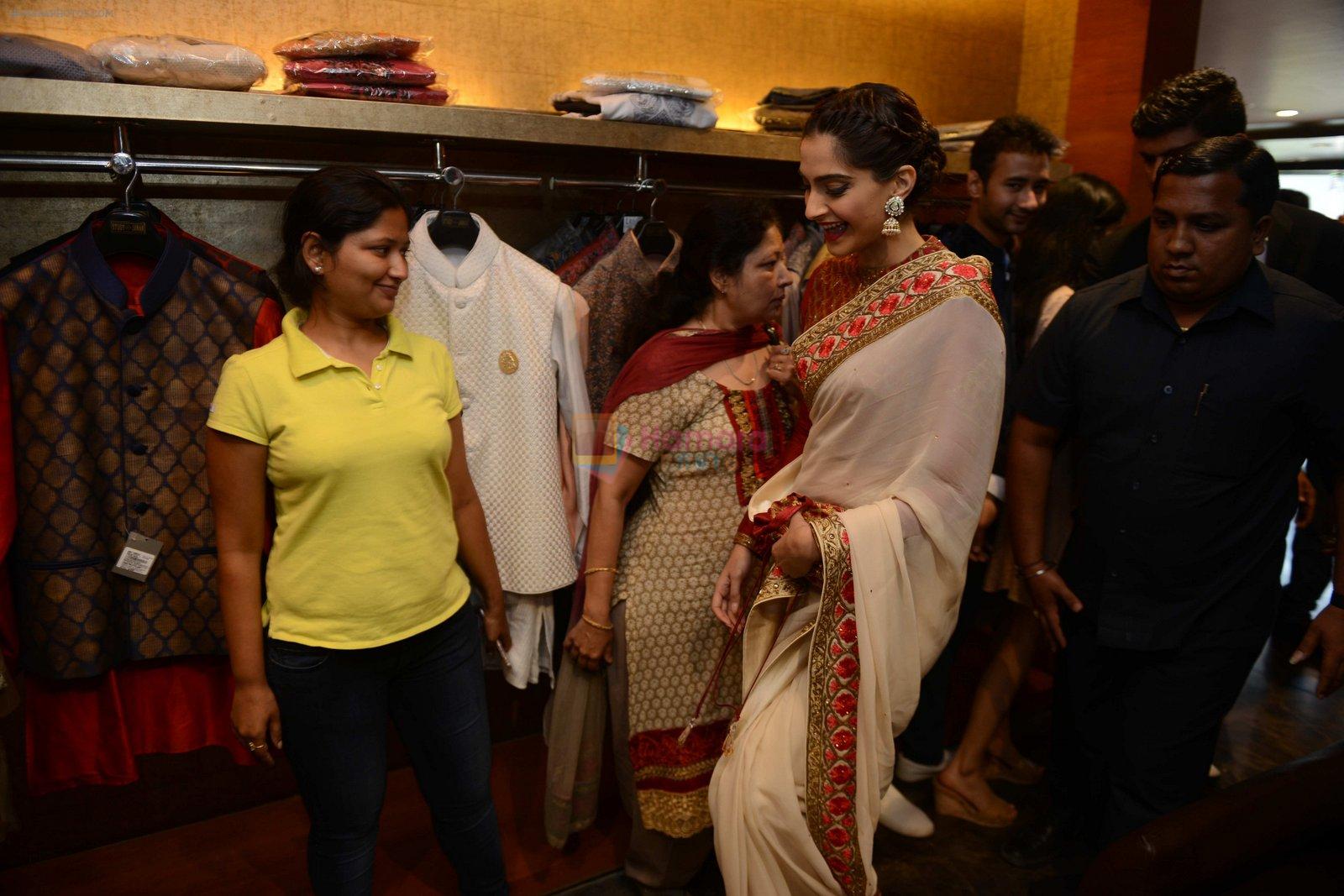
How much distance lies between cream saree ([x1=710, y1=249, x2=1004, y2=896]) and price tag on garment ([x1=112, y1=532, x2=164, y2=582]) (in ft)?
4.10

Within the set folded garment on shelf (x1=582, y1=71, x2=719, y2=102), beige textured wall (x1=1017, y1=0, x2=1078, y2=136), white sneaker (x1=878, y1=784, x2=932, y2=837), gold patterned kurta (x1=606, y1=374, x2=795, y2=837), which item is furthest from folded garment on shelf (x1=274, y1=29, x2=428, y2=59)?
beige textured wall (x1=1017, y1=0, x2=1078, y2=136)

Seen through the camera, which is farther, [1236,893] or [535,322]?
[535,322]

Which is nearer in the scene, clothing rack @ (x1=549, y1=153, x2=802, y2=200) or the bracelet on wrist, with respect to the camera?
the bracelet on wrist

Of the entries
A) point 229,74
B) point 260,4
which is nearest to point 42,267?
point 229,74

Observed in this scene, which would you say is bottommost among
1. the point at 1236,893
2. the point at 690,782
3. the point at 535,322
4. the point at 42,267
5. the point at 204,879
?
the point at 204,879

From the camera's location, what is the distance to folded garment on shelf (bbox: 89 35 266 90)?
5.79 feet

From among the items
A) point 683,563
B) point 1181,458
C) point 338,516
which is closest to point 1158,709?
point 1181,458

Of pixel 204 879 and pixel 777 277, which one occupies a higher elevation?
pixel 777 277

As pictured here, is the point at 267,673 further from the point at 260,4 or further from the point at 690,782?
the point at 260,4

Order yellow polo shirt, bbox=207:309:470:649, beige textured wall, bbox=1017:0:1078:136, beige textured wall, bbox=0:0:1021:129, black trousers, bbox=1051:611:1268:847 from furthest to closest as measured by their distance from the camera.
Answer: beige textured wall, bbox=1017:0:1078:136 → beige textured wall, bbox=0:0:1021:129 → black trousers, bbox=1051:611:1268:847 → yellow polo shirt, bbox=207:309:470:649

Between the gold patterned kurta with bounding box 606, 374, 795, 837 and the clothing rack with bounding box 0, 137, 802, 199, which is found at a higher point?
the clothing rack with bounding box 0, 137, 802, 199

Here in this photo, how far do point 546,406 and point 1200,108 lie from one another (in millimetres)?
1782

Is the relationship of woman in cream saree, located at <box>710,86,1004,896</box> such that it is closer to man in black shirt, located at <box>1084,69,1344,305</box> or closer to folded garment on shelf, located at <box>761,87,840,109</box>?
man in black shirt, located at <box>1084,69,1344,305</box>

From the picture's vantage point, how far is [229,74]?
1845 millimetres
